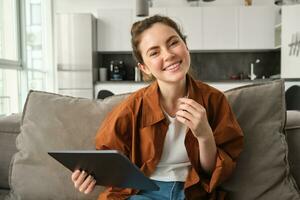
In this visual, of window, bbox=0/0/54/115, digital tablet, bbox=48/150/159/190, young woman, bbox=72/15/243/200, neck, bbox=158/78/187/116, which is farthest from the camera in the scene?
window, bbox=0/0/54/115

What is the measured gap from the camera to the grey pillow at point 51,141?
1268mm

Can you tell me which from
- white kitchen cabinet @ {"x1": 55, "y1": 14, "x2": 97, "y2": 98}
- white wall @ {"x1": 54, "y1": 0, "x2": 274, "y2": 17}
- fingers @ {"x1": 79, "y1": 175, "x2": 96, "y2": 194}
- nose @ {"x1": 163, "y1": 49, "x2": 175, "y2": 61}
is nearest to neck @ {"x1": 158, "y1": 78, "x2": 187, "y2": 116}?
nose @ {"x1": 163, "y1": 49, "x2": 175, "y2": 61}

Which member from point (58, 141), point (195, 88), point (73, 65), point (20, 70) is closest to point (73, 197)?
point (58, 141)

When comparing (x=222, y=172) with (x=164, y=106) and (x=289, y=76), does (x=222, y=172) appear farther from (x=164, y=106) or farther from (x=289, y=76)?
(x=289, y=76)

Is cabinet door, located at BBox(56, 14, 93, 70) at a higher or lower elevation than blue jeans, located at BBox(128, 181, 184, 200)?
higher

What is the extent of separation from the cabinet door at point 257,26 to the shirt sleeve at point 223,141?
4.50 m

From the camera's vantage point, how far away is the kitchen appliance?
559 cm

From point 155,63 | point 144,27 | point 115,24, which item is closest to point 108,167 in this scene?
point 155,63

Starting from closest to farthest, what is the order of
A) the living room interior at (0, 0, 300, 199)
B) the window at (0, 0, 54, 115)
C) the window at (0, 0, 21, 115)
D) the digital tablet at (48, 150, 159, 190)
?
the digital tablet at (48, 150, 159, 190) < the living room interior at (0, 0, 300, 199) < the window at (0, 0, 21, 115) < the window at (0, 0, 54, 115)

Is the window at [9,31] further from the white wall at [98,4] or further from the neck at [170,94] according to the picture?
the neck at [170,94]

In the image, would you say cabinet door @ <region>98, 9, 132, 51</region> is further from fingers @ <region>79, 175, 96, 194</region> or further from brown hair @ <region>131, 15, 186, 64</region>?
fingers @ <region>79, 175, 96, 194</region>

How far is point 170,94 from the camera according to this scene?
3.94 feet

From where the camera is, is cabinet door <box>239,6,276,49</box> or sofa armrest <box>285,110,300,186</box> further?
cabinet door <box>239,6,276,49</box>

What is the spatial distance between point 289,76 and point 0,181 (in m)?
4.36
